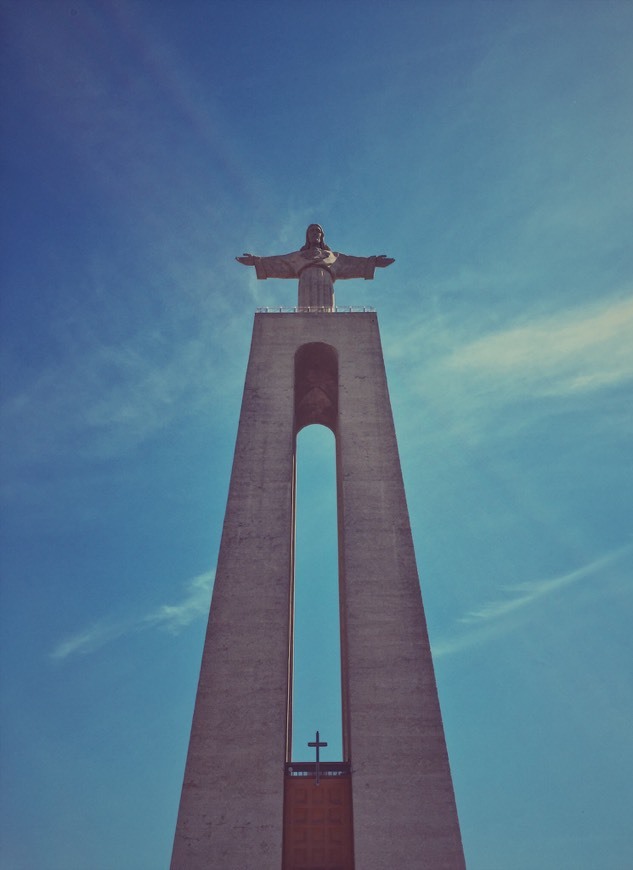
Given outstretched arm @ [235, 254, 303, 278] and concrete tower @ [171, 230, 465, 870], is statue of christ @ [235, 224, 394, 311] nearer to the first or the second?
outstretched arm @ [235, 254, 303, 278]

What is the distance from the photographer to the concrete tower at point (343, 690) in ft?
43.4

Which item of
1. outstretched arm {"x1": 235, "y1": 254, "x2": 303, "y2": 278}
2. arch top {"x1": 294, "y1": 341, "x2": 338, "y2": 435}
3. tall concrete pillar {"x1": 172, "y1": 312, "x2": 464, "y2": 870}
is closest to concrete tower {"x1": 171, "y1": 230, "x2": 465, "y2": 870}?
tall concrete pillar {"x1": 172, "y1": 312, "x2": 464, "y2": 870}

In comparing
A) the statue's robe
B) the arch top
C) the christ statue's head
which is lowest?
the arch top

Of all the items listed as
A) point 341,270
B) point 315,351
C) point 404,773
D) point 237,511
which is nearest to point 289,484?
point 237,511

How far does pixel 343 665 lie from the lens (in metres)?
16.5

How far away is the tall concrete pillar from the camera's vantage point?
13.2m

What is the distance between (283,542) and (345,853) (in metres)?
7.02

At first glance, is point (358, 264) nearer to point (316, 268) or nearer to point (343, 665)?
point (316, 268)

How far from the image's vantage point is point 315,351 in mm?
22719

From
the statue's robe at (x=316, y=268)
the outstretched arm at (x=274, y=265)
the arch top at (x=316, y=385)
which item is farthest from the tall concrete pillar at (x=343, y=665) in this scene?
the outstretched arm at (x=274, y=265)

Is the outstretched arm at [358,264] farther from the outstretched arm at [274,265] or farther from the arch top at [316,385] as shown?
the arch top at [316,385]

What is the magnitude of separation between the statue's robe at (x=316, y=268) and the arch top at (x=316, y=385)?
2.97m

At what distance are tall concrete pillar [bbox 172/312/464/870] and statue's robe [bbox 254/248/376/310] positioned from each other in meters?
4.75

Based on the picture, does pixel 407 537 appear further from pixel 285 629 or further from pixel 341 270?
pixel 341 270
